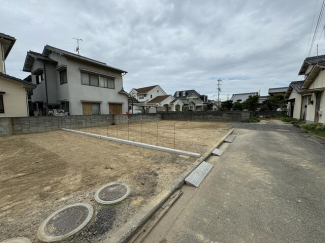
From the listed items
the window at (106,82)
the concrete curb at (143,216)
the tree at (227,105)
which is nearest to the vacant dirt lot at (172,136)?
the concrete curb at (143,216)

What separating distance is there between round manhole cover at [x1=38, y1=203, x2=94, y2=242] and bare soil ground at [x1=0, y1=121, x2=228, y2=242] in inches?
2.6

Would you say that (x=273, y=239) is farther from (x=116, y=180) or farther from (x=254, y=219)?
(x=116, y=180)

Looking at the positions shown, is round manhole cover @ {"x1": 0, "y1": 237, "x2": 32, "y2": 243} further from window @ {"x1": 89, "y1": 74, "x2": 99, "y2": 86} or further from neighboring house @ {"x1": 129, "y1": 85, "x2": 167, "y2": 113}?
neighboring house @ {"x1": 129, "y1": 85, "x2": 167, "y2": 113}

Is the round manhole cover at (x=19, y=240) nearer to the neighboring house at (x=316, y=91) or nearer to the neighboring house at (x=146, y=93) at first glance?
the neighboring house at (x=316, y=91)

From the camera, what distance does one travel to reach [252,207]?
1.92 meters

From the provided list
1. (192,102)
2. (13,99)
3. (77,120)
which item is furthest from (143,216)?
(192,102)

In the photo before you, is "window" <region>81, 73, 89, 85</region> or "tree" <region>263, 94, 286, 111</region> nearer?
"window" <region>81, 73, 89, 85</region>

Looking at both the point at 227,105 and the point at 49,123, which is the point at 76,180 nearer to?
the point at 49,123

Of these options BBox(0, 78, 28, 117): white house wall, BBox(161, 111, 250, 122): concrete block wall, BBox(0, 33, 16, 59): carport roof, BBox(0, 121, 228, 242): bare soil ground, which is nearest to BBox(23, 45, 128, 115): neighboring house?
BBox(0, 33, 16, 59): carport roof

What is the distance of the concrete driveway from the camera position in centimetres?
151

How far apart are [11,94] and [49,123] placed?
2569mm

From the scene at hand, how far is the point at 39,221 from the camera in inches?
63.3

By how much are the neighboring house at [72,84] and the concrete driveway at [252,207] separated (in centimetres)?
1101

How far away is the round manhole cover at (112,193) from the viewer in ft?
6.47
